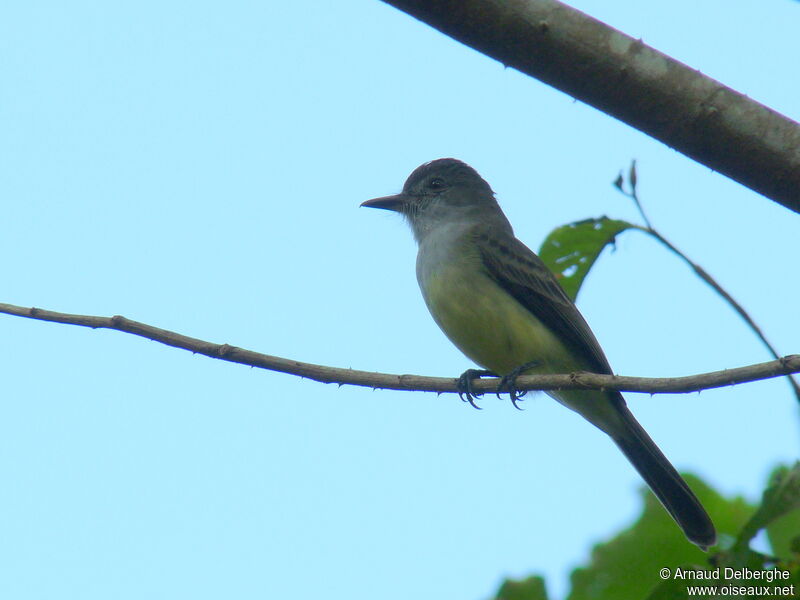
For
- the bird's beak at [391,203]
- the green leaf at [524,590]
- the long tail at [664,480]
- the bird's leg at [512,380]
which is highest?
the bird's beak at [391,203]

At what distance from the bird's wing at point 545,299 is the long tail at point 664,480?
1.43ft

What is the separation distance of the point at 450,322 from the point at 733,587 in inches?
115

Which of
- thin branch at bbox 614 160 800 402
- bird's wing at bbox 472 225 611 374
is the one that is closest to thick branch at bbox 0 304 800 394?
thin branch at bbox 614 160 800 402

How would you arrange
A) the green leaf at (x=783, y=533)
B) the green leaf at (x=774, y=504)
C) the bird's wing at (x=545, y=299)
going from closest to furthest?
the green leaf at (x=774, y=504) < the green leaf at (x=783, y=533) < the bird's wing at (x=545, y=299)

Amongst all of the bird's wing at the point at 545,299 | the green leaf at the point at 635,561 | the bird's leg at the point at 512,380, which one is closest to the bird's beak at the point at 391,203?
the bird's wing at the point at 545,299

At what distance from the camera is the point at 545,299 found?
601 centimetres

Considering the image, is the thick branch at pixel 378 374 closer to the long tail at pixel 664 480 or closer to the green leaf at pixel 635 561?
the green leaf at pixel 635 561

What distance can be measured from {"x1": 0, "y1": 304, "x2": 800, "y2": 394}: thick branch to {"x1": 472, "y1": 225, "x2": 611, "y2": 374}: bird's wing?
2.17 metres

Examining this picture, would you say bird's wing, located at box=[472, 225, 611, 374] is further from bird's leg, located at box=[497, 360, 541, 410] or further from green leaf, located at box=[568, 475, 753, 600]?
green leaf, located at box=[568, 475, 753, 600]

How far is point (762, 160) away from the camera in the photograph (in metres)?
3.09

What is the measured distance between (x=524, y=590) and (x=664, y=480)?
8.04 ft

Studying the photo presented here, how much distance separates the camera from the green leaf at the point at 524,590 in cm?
359

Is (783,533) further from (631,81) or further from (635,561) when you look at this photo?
(631,81)

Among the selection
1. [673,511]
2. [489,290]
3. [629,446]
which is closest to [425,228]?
[489,290]
